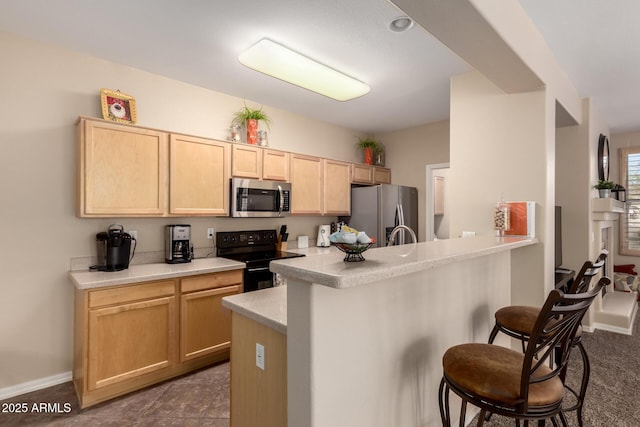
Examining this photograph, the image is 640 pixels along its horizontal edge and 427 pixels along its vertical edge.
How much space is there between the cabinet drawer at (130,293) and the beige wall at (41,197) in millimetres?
624

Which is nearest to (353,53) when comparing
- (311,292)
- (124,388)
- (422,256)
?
(422,256)

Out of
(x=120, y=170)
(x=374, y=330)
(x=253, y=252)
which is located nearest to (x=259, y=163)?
(x=253, y=252)

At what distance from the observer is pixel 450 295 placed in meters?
1.95

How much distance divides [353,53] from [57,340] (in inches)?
136

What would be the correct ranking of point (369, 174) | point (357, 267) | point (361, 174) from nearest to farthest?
point (357, 267) < point (361, 174) < point (369, 174)

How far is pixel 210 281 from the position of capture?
2945 mm

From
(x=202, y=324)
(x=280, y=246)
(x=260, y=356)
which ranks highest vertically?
(x=280, y=246)

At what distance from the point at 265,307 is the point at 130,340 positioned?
1638 mm

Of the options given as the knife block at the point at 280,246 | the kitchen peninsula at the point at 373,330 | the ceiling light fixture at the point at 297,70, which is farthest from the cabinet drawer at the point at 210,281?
A: the ceiling light fixture at the point at 297,70

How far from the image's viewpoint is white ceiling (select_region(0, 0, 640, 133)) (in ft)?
6.89

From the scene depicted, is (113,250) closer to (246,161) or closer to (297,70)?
(246,161)

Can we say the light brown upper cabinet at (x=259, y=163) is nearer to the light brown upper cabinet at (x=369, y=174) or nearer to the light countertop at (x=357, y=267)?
the light brown upper cabinet at (x=369, y=174)

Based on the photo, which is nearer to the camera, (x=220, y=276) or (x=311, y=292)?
(x=311, y=292)

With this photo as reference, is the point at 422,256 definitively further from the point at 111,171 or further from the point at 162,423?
the point at 111,171
